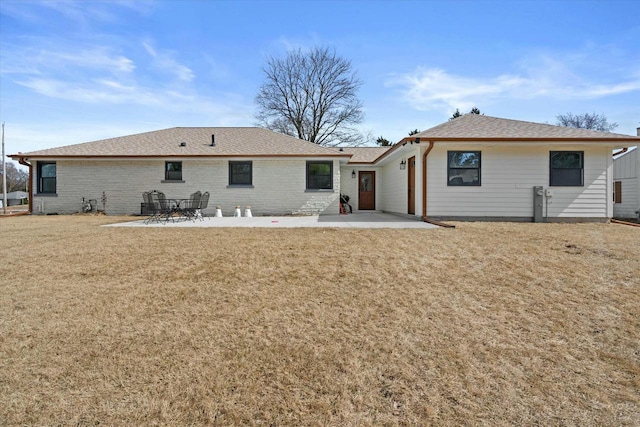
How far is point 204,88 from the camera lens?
18.2 metres

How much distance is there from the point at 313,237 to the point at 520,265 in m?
3.90

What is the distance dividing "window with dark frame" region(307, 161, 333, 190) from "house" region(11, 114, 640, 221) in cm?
5

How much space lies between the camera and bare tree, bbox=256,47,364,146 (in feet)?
104

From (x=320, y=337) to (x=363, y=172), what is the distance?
1527 cm

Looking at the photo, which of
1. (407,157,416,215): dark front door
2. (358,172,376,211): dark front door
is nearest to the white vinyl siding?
(407,157,416,215): dark front door

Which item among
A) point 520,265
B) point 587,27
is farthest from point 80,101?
point 587,27

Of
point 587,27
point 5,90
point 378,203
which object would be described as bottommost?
point 378,203

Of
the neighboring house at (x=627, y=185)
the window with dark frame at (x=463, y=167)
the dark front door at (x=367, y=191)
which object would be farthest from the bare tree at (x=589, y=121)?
the window with dark frame at (x=463, y=167)

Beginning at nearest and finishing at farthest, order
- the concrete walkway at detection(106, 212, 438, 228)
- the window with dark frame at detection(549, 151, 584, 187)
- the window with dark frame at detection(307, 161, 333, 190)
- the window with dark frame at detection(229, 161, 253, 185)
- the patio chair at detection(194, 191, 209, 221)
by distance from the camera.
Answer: the concrete walkway at detection(106, 212, 438, 228)
the window with dark frame at detection(549, 151, 584, 187)
the patio chair at detection(194, 191, 209, 221)
the window with dark frame at detection(229, 161, 253, 185)
the window with dark frame at detection(307, 161, 333, 190)

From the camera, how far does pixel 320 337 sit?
125 inches

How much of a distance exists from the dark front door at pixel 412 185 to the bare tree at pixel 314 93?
1974cm

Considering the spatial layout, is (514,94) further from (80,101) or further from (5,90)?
(5,90)

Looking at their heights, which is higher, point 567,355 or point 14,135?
point 14,135

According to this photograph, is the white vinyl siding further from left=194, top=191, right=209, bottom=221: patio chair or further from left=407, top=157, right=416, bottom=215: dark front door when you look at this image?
left=194, top=191, right=209, bottom=221: patio chair
